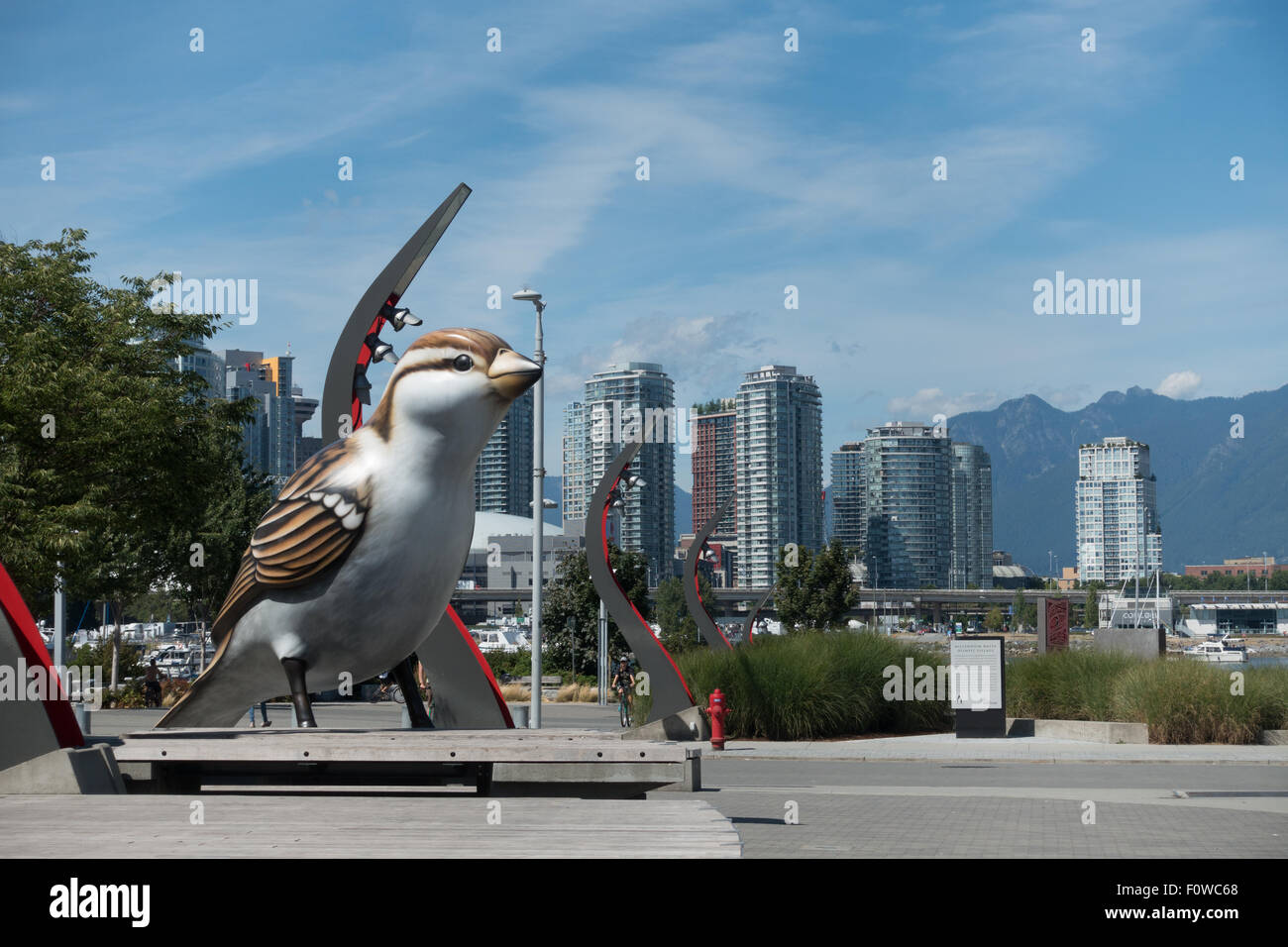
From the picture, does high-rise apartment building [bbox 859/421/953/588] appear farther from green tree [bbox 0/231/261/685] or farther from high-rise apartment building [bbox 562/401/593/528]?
green tree [bbox 0/231/261/685]

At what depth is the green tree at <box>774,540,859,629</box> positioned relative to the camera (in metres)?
45.4

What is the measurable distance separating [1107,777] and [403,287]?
12.2m

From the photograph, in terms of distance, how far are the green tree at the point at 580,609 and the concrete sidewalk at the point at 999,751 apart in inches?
800

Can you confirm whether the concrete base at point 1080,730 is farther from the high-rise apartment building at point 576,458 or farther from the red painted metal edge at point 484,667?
the high-rise apartment building at point 576,458

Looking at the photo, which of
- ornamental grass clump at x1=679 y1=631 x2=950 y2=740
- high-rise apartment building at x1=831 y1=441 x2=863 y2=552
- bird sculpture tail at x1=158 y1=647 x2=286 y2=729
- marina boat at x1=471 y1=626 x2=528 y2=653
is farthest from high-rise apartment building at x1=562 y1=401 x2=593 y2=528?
high-rise apartment building at x1=831 y1=441 x2=863 y2=552

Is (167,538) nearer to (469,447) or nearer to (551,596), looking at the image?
(551,596)

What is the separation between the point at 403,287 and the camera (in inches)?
381

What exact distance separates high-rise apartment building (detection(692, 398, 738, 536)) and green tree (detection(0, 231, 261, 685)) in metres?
108

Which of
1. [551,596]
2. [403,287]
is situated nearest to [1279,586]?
[551,596]

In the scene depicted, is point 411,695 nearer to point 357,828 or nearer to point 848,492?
point 357,828

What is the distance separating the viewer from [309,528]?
6.95 m

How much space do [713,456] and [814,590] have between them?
290 feet

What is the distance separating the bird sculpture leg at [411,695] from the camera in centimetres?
776

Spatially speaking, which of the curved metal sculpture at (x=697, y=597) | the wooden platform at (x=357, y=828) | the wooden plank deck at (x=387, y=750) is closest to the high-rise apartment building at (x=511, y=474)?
the curved metal sculpture at (x=697, y=597)
